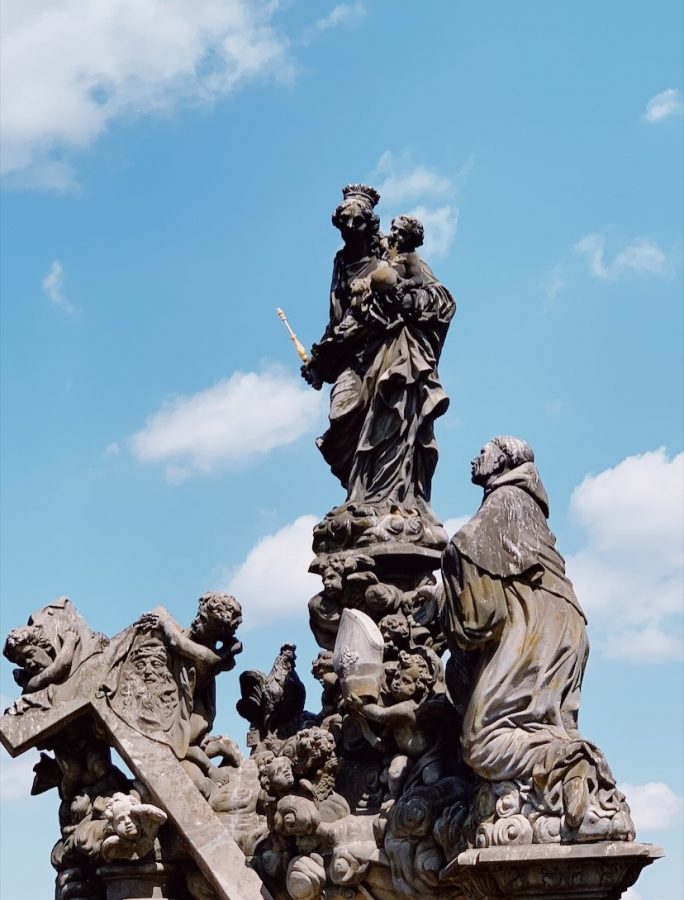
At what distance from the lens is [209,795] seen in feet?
38.1

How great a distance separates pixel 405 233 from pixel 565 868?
5.24 m

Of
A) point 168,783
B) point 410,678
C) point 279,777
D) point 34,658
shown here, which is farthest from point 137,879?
point 410,678

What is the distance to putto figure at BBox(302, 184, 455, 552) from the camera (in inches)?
490

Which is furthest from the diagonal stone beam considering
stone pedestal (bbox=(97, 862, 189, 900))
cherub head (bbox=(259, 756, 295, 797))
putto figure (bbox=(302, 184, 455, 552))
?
putto figure (bbox=(302, 184, 455, 552))

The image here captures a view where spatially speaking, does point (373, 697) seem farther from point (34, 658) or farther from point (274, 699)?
point (34, 658)

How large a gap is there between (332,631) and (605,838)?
9.81ft

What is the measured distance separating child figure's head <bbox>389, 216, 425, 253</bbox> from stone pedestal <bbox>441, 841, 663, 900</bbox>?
5.00 meters

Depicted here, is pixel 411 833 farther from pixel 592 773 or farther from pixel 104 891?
pixel 104 891

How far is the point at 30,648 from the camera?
39.0 ft

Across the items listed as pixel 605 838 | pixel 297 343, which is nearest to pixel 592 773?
pixel 605 838

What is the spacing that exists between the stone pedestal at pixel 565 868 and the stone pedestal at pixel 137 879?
2607mm

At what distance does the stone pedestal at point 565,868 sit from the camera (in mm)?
9344

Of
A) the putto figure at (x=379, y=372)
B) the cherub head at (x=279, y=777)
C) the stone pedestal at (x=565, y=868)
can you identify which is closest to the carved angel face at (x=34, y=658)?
the cherub head at (x=279, y=777)

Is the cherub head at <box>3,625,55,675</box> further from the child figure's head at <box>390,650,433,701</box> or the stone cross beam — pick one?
the child figure's head at <box>390,650,433,701</box>
